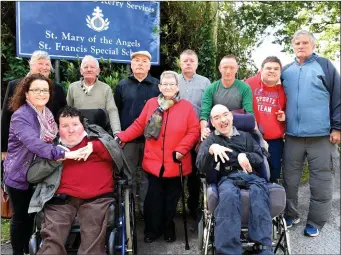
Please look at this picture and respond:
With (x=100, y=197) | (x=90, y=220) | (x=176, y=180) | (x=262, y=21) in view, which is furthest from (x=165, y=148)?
(x=262, y=21)

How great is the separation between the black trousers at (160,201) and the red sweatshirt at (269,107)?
1.15 m

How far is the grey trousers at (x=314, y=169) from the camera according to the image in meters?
3.80

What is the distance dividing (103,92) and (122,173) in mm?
1013

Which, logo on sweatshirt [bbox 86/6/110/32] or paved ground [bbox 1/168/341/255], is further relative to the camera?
logo on sweatshirt [bbox 86/6/110/32]

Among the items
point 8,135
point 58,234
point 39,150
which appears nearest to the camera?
point 58,234

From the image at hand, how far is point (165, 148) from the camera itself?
11.6 feet

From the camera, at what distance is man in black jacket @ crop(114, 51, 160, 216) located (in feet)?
12.8

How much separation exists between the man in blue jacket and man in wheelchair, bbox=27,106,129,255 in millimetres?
1953

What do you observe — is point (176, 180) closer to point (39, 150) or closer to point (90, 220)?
point (90, 220)

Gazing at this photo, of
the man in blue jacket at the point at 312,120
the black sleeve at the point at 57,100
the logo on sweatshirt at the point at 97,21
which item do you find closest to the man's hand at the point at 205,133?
the man in blue jacket at the point at 312,120

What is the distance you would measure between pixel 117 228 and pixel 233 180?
1076 millimetres

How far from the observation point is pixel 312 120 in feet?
12.3

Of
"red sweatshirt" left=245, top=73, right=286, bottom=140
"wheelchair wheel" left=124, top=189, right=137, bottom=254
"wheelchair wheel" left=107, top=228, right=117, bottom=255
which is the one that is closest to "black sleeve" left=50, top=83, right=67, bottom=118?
"wheelchair wheel" left=124, top=189, right=137, bottom=254

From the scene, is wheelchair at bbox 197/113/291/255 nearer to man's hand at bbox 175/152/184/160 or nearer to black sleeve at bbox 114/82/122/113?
man's hand at bbox 175/152/184/160
